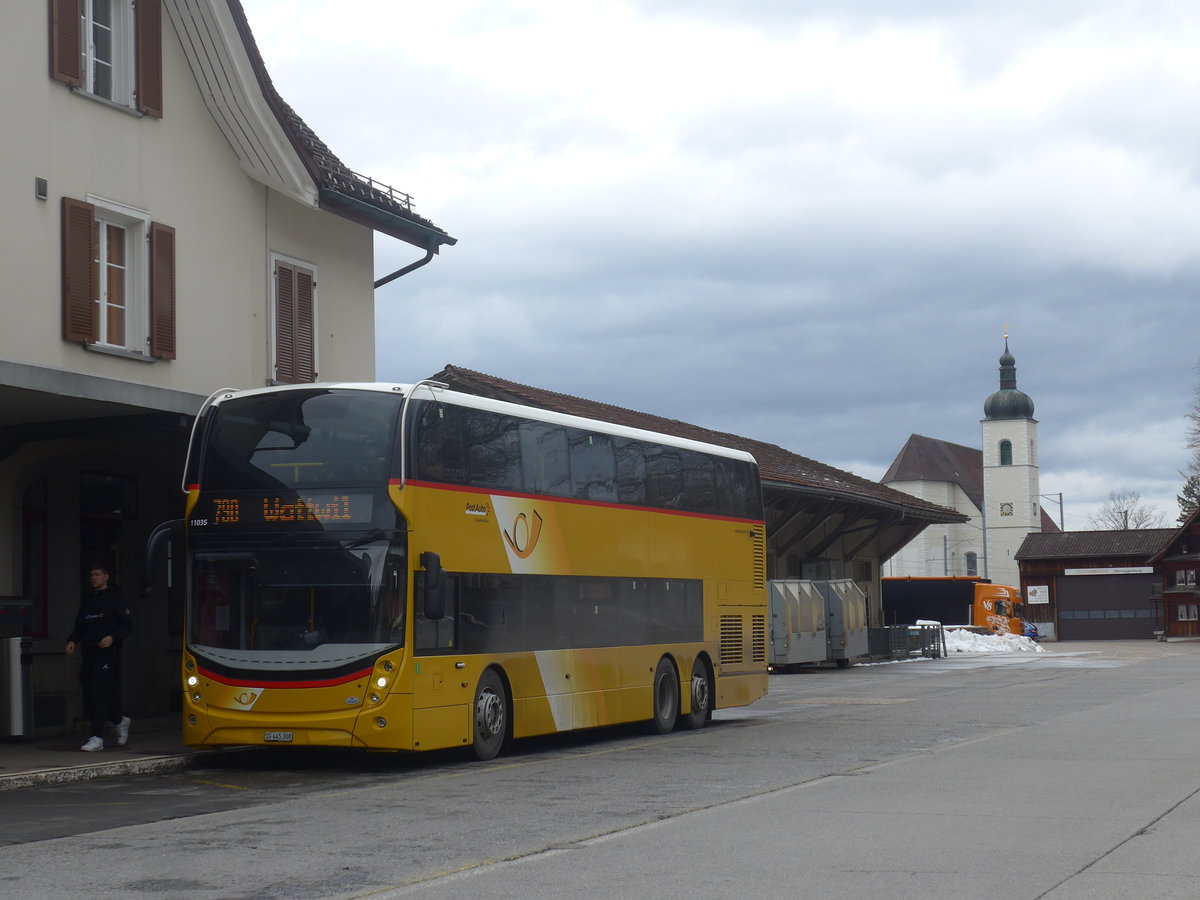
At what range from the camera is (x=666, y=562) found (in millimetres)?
19625

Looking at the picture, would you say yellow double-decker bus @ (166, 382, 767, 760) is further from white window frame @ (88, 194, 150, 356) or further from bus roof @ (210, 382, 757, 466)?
white window frame @ (88, 194, 150, 356)

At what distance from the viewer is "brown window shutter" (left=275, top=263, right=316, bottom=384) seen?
20.9 m

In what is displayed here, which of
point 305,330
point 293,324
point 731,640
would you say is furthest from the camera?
point 731,640

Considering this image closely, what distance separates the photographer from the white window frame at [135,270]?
18.2 metres

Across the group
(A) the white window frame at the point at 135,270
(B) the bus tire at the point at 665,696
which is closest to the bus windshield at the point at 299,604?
(A) the white window frame at the point at 135,270

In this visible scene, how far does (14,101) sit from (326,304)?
19.5 ft

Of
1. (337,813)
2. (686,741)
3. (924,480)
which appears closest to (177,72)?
(686,741)

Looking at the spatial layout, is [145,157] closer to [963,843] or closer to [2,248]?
[2,248]

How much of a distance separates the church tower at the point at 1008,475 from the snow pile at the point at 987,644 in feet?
223

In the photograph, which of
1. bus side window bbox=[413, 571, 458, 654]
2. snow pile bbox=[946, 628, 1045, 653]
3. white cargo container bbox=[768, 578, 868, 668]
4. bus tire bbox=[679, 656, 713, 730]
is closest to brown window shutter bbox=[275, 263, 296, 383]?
bus tire bbox=[679, 656, 713, 730]

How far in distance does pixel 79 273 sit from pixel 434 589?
19.7 feet

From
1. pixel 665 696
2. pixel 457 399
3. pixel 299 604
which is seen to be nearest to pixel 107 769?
pixel 299 604

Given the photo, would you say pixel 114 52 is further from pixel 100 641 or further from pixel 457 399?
pixel 100 641

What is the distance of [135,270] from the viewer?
18469 mm
